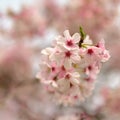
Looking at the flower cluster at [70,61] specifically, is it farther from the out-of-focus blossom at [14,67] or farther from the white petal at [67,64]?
the out-of-focus blossom at [14,67]

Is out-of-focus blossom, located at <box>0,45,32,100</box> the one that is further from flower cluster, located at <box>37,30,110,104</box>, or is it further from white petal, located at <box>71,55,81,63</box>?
white petal, located at <box>71,55,81,63</box>

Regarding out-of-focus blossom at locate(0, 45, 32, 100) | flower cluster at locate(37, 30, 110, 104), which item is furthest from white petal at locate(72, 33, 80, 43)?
out-of-focus blossom at locate(0, 45, 32, 100)

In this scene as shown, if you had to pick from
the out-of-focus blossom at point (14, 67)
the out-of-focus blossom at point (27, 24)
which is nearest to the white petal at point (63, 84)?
the out-of-focus blossom at point (14, 67)

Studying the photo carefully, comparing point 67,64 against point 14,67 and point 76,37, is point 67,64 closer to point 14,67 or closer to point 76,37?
point 76,37

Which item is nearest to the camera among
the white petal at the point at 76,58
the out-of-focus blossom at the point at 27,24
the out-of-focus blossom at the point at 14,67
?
the white petal at the point at 76,58

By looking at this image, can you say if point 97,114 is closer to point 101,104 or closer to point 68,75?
point 101,104

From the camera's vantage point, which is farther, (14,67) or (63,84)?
(14,67)

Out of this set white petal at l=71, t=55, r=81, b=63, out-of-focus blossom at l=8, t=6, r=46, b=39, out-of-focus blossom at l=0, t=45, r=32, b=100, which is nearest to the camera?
white petal at l=71, t=55, r=81, b=63

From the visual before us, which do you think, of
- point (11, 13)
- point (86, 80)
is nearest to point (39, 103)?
point (11, 13)

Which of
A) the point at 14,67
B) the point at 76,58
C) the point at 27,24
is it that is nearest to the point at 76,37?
the point at 76,58
